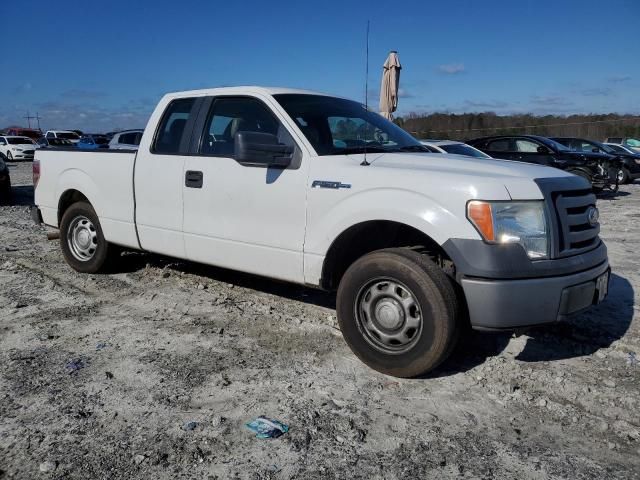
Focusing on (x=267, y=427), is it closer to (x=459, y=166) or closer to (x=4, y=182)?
(x=459, y=166)

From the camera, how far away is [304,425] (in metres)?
2.97

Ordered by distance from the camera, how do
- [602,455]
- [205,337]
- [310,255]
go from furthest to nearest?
[205,337] < [310,255] < [602,455]

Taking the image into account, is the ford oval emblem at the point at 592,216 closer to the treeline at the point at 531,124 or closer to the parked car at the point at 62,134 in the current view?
the treeline at the point at 531,124

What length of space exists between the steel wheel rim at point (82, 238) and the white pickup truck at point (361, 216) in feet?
1.09

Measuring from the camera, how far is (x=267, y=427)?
2.92 meters

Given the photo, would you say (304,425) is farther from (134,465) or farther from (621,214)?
(621,214)

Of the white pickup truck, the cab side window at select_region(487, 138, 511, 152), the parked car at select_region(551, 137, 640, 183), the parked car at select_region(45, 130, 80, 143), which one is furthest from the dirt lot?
the parked car at select_region(45, 130, 80, 143)

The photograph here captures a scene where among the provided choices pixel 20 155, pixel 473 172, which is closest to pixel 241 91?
pixel 473 172

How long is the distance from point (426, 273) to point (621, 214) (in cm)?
997

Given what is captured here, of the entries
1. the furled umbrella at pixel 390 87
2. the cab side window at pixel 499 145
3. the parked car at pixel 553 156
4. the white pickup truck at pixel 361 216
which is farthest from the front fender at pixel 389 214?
the cab side window at pixel 499 145

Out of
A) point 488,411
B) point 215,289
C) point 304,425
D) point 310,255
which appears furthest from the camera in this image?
point 215,289

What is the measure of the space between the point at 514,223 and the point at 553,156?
1264cm

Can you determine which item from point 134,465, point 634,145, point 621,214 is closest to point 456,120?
point 634,145

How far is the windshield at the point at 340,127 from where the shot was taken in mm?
4129
